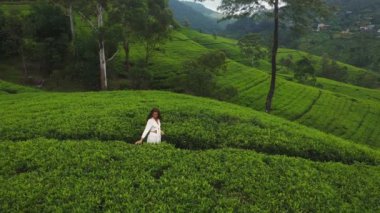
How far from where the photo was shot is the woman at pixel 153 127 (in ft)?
57.8

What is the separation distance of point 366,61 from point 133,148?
185 meters

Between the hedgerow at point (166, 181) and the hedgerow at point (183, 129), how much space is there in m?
2.01

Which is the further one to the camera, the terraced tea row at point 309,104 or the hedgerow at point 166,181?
the terraced tea row at point 309,104

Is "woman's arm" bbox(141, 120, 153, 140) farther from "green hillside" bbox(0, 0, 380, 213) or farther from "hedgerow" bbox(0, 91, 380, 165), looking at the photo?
"hedgerow" bbox(0, 91, 380, 165)

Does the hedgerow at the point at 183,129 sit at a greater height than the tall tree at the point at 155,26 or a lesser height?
lesser

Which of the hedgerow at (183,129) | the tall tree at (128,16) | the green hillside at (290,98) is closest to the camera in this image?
the hedgerow at (183,129)

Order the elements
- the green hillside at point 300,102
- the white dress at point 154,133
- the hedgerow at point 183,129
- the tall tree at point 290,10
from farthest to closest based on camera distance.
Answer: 1. the green hillside at point 300,102
2. the tall tree at point 290,10
3. the hedgerow at point 183,129
4. the white dress at point 154,133

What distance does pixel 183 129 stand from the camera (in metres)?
20.4

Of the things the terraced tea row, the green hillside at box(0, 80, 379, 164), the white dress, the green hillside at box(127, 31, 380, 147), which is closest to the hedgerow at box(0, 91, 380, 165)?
the green hillside at box(0, 80, 379, 164)

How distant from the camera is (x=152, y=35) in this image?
192 ft

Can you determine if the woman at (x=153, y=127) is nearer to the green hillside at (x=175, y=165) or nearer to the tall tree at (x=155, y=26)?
the green hillside at (x=175, y=165)

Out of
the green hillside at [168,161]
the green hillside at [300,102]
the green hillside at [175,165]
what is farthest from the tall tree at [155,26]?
the green hillside at [175,165]

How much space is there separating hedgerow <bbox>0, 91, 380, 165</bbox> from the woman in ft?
5.03

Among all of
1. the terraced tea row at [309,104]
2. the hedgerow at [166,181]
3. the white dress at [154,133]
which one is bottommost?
the terraced tea row at [309,104]
